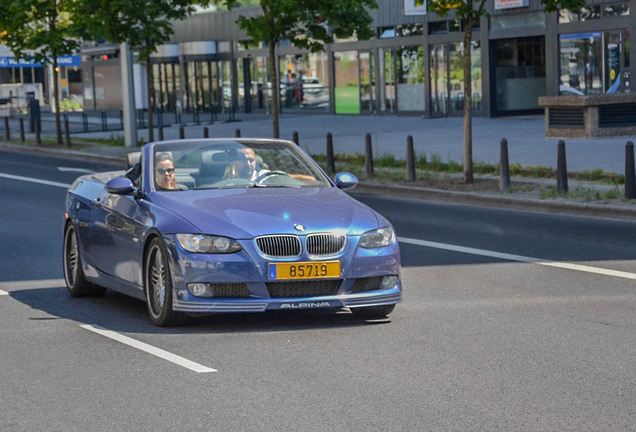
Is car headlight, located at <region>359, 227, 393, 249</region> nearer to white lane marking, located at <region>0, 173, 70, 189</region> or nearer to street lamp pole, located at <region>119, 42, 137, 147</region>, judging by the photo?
white lane marking, located at <region>0, 173, 70, 189</region>

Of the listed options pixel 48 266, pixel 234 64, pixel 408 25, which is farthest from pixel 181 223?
pixel 234 64

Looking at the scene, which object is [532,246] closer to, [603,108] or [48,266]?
[48,266]

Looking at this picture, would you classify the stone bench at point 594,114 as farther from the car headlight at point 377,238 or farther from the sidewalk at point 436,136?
the car headlight at point 377,238

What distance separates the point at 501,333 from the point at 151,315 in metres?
2.69

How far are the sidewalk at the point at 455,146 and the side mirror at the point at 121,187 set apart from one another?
874 centimetres

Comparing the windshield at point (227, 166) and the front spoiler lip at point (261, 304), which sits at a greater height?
the windshield at point (227, 166)

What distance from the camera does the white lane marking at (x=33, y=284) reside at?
11.4 m

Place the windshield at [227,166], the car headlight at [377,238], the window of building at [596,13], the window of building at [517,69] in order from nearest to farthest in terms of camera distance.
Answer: the car headlight at [377,238]
the windshield at [227,166]
the window of building at [596,13]
the window of building at [517,69]

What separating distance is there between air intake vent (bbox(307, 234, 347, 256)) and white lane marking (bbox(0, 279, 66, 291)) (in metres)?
3.81

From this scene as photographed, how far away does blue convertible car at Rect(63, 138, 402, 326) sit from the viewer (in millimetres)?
8680

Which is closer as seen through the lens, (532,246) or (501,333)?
(501,333)

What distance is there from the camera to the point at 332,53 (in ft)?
170

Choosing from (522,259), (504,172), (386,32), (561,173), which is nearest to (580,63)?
(386,32)

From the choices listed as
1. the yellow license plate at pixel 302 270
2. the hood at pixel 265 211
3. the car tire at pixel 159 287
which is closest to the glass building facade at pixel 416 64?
the hood at pixel 265 211
